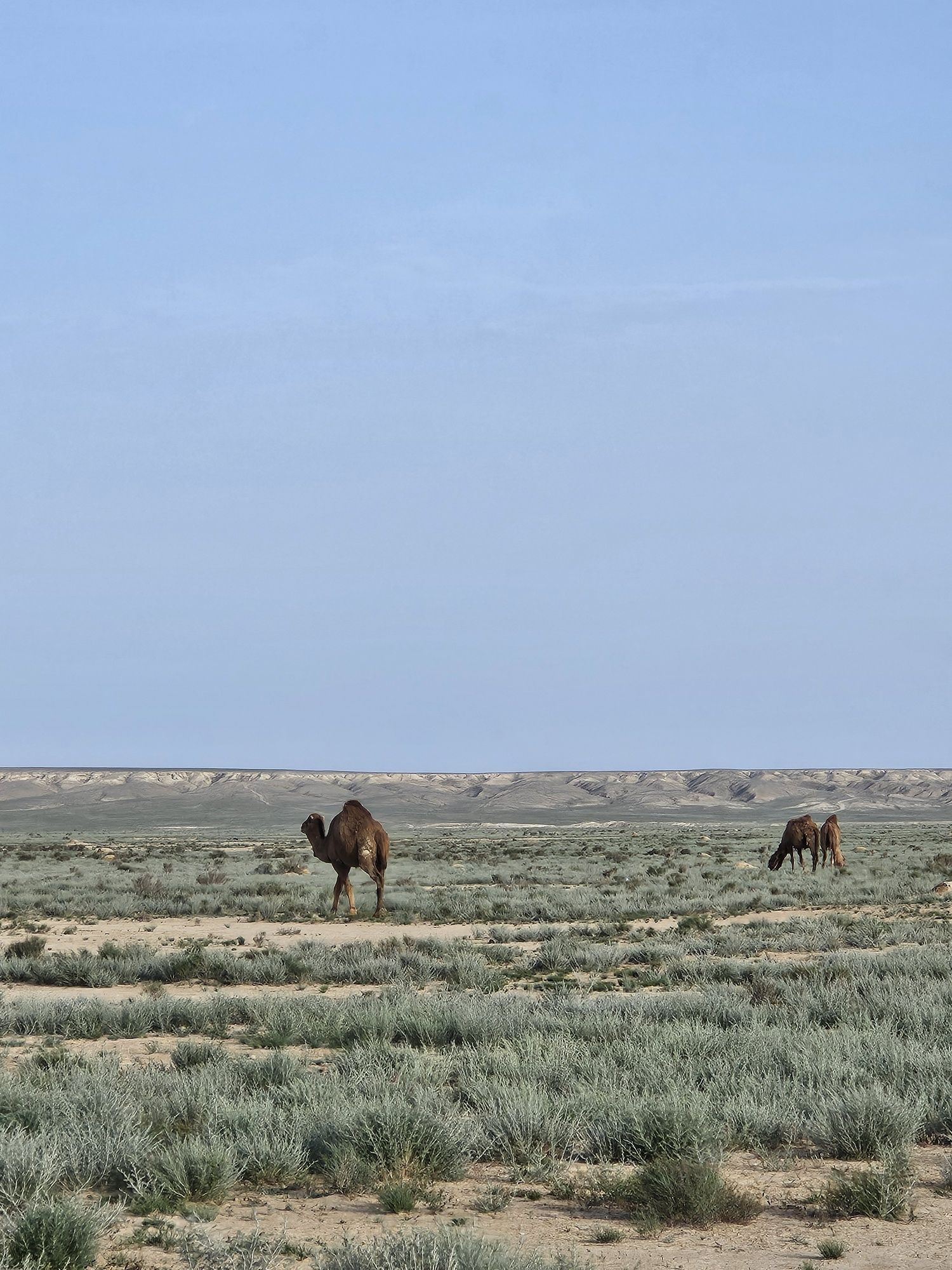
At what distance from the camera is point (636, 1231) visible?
22.4 ft

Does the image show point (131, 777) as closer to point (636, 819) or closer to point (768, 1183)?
point (636, 819)

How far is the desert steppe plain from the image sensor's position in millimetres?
6766

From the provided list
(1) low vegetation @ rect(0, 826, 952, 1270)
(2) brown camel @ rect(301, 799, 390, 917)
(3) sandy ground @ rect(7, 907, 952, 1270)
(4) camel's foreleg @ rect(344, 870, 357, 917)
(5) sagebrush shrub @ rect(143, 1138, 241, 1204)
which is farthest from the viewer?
(4) camel's foreleg @ rect(344, 870, 357, 917)

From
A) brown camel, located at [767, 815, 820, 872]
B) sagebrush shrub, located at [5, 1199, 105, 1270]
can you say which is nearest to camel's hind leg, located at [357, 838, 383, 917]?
brown camel, located at [767, 815, 820, 872]

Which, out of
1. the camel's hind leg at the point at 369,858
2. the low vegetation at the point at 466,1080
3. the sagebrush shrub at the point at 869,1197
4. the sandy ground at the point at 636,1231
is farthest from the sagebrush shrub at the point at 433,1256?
the camel's hind leg at the point at 369,858

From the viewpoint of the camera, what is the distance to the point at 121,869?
134 ft

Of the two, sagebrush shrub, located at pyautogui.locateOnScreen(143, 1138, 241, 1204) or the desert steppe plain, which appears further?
sagebrush shrub, located at pyautogui.locateOnScreen(143, 1138, 241, 1204)

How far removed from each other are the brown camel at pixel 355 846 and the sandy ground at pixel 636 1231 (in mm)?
16765

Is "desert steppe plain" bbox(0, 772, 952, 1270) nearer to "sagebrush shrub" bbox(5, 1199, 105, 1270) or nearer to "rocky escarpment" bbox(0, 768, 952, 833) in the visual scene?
"sagebrush shrub" bbox(5, 1199, 105, 1270)

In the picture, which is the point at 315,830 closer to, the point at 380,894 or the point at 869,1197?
the point at 380,894

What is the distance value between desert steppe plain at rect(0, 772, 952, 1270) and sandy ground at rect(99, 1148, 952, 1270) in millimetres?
25

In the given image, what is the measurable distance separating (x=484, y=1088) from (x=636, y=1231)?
226 centimetres

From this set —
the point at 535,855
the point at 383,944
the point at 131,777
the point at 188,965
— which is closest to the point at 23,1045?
the point at 188,965

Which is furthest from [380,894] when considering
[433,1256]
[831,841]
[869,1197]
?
[433,1256]
